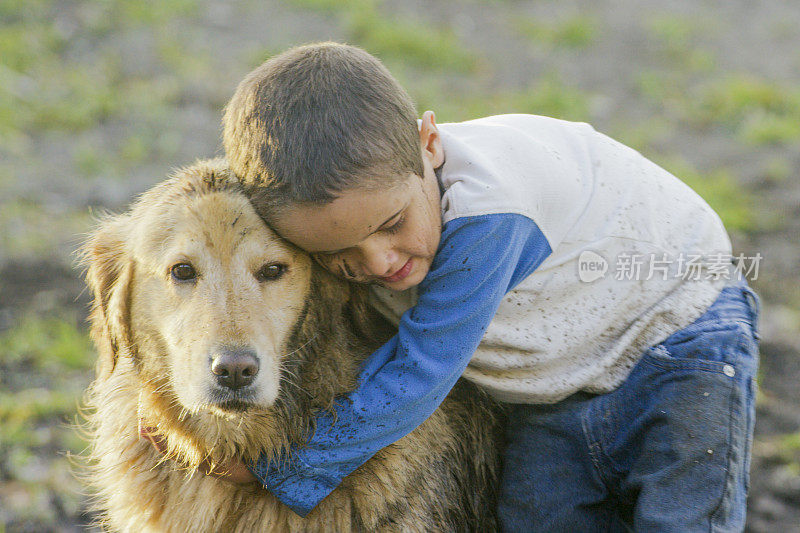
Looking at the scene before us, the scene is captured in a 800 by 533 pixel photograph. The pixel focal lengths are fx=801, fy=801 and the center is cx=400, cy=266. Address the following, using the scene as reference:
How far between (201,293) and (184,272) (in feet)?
0.35

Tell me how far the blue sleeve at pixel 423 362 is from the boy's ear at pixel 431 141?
0.25 metres

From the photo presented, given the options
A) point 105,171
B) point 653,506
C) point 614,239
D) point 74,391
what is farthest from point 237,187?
point 105,171

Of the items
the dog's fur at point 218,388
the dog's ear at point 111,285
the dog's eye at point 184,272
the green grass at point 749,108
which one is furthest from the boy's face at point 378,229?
the green grass at point 749,108

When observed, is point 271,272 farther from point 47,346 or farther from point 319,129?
point 47,346

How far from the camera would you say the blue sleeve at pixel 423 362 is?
2336mm

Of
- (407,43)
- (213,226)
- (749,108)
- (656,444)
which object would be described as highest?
(749,108)

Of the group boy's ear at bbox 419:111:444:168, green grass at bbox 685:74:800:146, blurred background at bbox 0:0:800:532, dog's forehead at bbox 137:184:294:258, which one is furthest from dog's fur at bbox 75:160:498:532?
green grass at bbox 685:74:800:146

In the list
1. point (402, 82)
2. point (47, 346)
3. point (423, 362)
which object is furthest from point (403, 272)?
point (402, 82)

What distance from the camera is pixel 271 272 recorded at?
2.37 metres

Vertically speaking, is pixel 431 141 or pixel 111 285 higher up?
pixel 431 141

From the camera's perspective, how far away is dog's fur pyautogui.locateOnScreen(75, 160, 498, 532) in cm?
227

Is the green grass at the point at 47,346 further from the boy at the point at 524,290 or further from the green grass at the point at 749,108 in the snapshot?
the green grass at the point at 749,108

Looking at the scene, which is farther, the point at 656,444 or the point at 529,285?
the point at 529,285

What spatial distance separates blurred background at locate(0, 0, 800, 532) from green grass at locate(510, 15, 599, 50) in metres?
0.02
